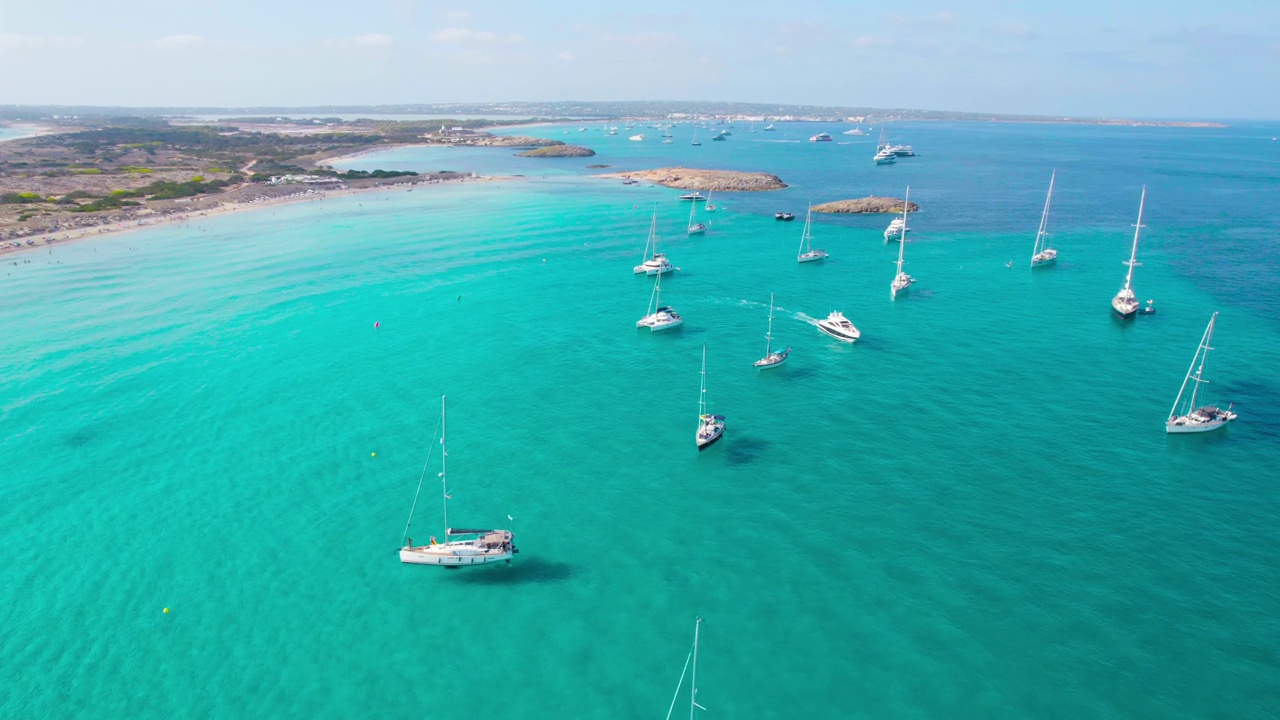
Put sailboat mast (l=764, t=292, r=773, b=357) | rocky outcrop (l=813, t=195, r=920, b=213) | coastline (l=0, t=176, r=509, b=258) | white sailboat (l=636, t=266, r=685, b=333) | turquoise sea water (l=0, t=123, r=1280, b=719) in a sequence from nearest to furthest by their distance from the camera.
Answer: turquoise sea water (l=0, t=123, r=1280, b=719) < sailboat mast (l=764, t=292, r=773, b=357) < white sailboat (l=636, t=266, r=685, b=333) < coastline (l=0, t=176, r=509, b=258) < rocky outcrop (l=813, t=195, r=920, b=213)

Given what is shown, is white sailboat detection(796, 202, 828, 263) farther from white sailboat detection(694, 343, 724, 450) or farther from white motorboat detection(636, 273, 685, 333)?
white sailboat detection(694, 343, 724, 450)

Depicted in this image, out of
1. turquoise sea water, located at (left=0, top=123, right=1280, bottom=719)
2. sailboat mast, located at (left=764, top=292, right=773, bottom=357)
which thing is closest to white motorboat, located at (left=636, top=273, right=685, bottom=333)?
turquoise sea water, located at (left=0, top=123, right=1280, bottom=719)

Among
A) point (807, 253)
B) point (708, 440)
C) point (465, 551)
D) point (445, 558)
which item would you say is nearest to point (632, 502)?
point (708, 440)

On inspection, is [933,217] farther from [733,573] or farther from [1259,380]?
[733,573]

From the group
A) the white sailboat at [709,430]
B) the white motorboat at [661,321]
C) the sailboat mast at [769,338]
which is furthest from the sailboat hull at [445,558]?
the white motorboat at [661,321]

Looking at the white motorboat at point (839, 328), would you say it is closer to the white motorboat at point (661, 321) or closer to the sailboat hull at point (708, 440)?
the white motorboat at point (661, 321)

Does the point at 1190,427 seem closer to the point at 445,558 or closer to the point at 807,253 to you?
the point at 445,558

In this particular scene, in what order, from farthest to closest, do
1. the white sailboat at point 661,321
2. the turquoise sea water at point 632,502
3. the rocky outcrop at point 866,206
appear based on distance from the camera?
1. the rocky outcrop at point 866,206
2. the white sailboat at point 661,321
3. the turquoise sea water at point 632,502
